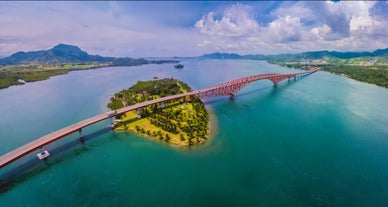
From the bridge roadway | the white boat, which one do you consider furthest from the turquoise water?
the bridge roadway

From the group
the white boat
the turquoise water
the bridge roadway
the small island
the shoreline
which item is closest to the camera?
the turquoise water

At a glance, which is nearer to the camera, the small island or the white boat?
the white boat

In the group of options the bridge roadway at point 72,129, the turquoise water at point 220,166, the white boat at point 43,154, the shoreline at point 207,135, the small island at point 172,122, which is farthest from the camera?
the small island at point 172,122

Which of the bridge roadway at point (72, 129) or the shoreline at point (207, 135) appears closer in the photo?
the bridge roadway at point (72, 129)

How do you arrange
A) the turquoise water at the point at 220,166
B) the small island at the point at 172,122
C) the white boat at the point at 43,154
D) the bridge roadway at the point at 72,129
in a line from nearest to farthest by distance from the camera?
the turquoise water at the point at 220,166, the bridge roadway at the point at 72,129, the white boat at the point at 43,154, the small island at the point at 172,122

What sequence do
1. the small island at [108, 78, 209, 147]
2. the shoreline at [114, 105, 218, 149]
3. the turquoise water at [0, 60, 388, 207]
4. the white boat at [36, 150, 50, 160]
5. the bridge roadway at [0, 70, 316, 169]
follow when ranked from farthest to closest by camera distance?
the small island at [108, 78, 209, 147] < the shoreline at [114, 105, 218, 149] < the white boat at [36, 150, 50, 160] < the bridge roadway at [0, 70, 316, 169] < the turquoise water at [0, 60, 388, 207]

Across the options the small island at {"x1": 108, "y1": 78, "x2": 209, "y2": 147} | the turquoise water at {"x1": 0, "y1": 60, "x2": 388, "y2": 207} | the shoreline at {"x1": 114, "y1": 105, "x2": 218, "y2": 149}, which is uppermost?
the small island at {"x1": 108, "y1": 78, "x2": 209, "y2": 147}

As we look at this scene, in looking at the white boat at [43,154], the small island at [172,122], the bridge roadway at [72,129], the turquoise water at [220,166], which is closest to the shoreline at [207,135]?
the small island at [172,122]

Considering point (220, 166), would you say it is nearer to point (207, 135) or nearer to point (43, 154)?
point (207, 135)

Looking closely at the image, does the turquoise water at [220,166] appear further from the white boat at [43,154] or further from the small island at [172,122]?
the small island at [172,122]

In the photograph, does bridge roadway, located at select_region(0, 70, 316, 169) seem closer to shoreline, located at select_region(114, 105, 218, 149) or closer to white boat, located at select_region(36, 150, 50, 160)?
white boat, located at select_region(36, 150, 50, 160)

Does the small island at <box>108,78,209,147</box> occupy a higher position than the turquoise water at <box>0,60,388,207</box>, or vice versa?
the small island at <box>108,78,209,147</box>

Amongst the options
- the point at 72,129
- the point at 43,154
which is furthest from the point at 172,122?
the point at 43,154

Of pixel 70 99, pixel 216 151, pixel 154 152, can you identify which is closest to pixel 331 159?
pixel 216 151
